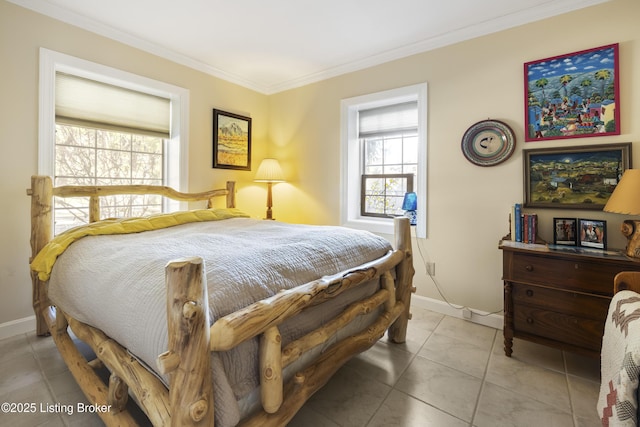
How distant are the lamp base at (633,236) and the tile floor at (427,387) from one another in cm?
77

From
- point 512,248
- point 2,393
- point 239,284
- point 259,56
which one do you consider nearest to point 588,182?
point 512,248

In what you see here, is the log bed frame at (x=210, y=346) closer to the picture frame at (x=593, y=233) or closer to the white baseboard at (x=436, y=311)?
the white baseboard at (x=436, y=311)

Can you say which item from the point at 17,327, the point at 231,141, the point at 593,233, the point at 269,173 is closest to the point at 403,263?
the point at 593,233

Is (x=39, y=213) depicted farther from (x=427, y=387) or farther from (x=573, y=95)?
(x=573, y=95)

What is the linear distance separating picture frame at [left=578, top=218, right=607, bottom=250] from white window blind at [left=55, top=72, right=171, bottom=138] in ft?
12.0

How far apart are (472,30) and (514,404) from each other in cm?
273

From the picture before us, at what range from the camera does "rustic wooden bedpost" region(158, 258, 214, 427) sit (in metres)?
0.84

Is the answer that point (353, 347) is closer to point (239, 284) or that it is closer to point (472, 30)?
point (239, 284)

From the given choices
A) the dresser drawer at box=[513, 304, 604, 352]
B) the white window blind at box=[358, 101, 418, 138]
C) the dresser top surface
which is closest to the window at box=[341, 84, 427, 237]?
the white window blind at box=[358, 101, 418, 138]

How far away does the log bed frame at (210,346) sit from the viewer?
2.80 feet

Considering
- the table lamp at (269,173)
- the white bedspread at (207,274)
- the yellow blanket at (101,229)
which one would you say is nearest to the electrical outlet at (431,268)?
the white bedspread at (207,274)

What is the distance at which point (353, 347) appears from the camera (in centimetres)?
154

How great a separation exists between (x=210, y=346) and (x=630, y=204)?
223 centimetres

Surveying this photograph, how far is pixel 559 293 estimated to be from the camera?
1.85 m
